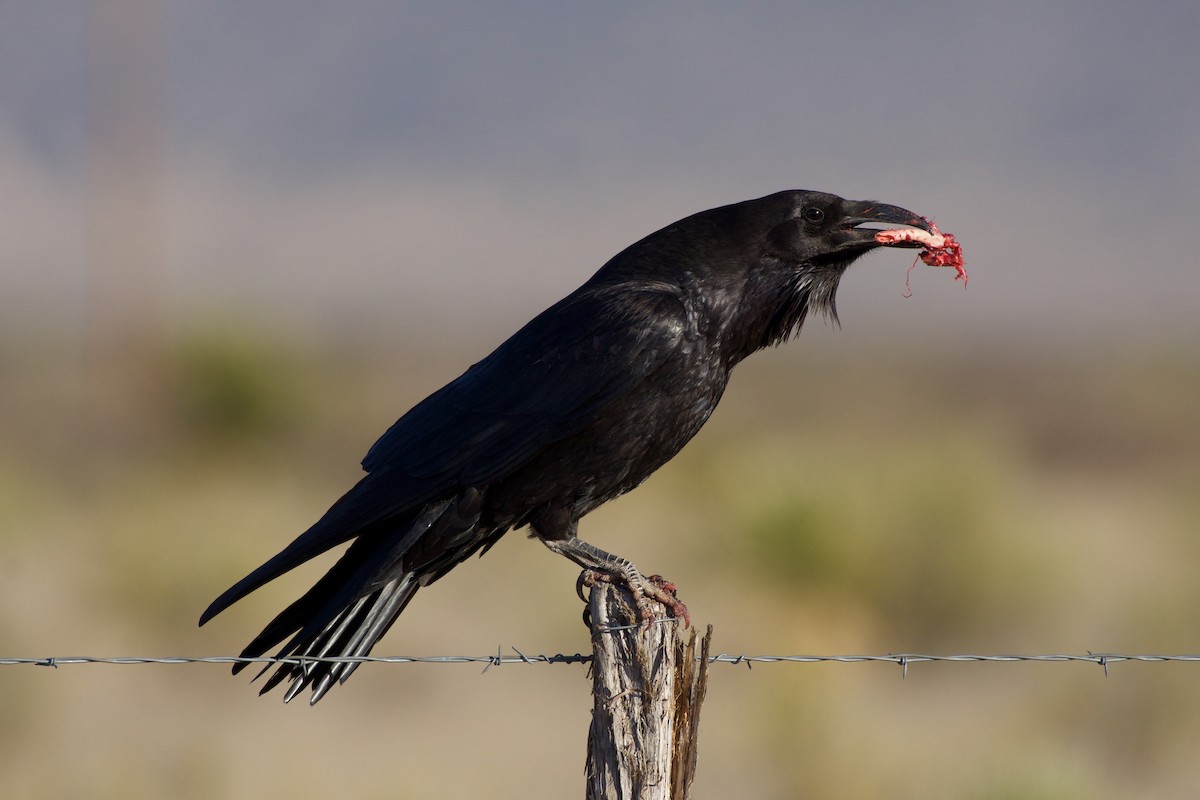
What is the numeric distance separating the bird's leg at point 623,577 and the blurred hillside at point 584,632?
3.08 m

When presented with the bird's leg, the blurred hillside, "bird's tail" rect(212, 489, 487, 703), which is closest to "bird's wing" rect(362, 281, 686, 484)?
"bird's tail" rect(212, 489, 487, 703)

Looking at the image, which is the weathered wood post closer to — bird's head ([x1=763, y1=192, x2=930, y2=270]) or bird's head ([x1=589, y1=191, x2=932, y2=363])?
bird's head ([x1=589, y1=191, x2=932, y2=363])

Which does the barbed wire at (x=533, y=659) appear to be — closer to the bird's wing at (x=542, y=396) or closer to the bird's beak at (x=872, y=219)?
the bird's wing at (x=542, y=396)

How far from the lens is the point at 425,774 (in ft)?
25.2

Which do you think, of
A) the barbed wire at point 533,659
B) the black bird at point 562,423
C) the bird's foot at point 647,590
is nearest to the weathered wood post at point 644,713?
the barbed wire at point 533,659

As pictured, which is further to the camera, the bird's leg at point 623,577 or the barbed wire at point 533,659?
the bird's leg at point 623,577

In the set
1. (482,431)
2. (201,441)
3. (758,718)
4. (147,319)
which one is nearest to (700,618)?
(758,718)

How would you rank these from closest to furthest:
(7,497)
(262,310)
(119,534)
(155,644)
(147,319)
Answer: (155,644) → (119,534) → (7,497) → (262,310) → (147,319)

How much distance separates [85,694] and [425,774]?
2.25m

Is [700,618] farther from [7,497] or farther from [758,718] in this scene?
[7,497]

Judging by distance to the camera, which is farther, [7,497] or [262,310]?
[262,310]

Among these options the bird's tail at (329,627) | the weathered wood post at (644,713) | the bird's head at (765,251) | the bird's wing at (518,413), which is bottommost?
the weathered wood post at (644,713)

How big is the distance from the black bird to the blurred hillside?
3.04m

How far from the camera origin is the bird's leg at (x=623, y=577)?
4043 millimetres
